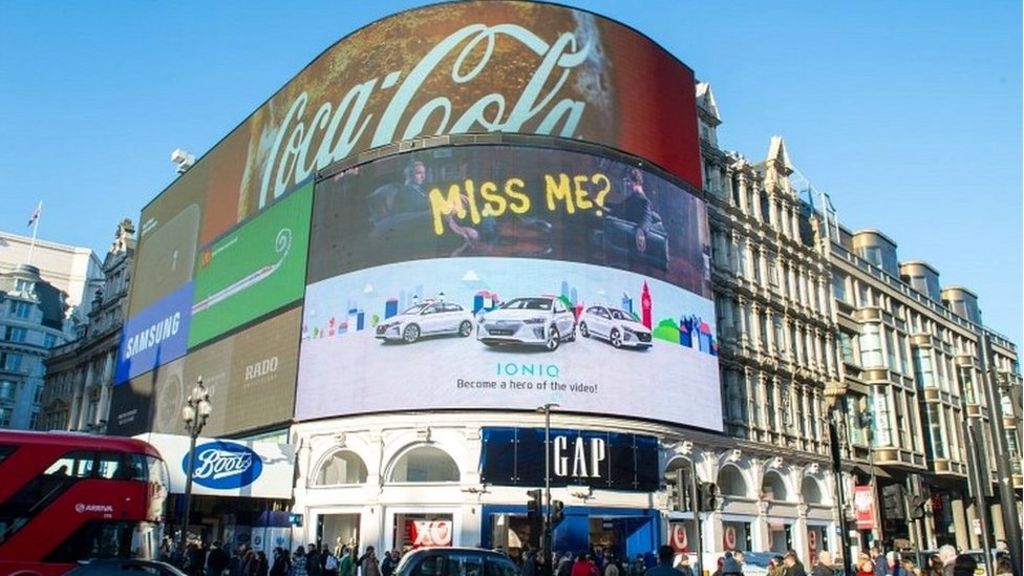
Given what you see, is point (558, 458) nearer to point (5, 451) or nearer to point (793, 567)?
point (793, 567)

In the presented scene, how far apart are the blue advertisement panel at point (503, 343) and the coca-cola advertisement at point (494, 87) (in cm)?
726

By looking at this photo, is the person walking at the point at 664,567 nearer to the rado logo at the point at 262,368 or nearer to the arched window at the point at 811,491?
the rado logo at the point at 262,368

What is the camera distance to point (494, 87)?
125 feet

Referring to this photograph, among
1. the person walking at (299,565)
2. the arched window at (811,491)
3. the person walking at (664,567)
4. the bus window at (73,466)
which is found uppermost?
the arched window at (811,491)

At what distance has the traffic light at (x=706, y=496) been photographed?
48.4 feet

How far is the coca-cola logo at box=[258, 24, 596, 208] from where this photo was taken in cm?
3762

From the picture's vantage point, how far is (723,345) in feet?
135

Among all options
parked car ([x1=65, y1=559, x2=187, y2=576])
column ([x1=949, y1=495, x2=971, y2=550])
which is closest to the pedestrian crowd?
parked car ([x1=65, y1=559, x2=187, y2=576])

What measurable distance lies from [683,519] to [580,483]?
6436mm

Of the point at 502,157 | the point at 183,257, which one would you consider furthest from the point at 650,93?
the point at 183,257

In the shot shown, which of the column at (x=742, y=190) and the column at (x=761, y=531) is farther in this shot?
the column at (x=742, y=190)

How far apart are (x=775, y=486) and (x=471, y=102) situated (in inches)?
1014

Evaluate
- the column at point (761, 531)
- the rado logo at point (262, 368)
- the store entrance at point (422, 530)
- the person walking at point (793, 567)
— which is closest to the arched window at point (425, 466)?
the store entrance at point (422, 530)

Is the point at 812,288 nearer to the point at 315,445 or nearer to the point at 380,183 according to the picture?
the point at 380,183
